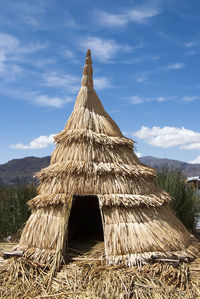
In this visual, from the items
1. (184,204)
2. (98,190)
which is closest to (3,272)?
(98,190)

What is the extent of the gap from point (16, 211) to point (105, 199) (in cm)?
460

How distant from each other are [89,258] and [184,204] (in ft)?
14.0

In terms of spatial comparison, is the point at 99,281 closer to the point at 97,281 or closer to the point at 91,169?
→ the point at 97,281

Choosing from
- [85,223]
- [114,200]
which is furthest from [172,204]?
[114,200]

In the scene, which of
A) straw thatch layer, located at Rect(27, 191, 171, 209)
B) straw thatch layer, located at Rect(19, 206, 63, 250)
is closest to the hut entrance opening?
straw thatch layer, located at Rect(19, 206, 63, 250)

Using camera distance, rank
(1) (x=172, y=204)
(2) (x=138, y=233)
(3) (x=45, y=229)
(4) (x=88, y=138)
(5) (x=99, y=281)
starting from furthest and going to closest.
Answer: (1) (x=172, y=204) → (4) (x=88, y=138) → (3) (x=45, y=229) → (2) (x=138, y=233) → (5) (x=99, y=281)

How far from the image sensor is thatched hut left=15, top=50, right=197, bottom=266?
5.23 m

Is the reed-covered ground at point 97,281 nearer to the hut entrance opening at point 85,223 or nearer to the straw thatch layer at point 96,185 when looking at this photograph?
the straw thatch layer at point 96,185

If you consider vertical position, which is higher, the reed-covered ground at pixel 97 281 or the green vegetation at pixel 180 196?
the green vegetation at pixel 180 196

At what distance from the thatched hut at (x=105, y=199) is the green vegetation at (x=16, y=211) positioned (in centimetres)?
305

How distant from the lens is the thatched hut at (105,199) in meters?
5.23

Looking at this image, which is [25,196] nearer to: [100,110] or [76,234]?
[76,234]

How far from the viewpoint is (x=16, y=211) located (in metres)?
9.04

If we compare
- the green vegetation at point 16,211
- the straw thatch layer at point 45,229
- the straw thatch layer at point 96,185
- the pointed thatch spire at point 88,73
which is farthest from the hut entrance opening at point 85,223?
the pointed thatch spire at point 88,73
